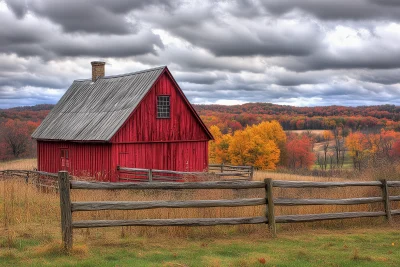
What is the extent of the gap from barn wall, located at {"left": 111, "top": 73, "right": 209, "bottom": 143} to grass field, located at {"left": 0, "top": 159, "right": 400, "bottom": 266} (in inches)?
497

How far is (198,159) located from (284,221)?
17.9 metres

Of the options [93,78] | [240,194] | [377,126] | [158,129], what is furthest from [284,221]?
[377,126]

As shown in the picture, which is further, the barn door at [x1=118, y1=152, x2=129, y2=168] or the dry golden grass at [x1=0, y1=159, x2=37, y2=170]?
the dry golden grass at [x1=0, y1=159, x2=37, y2=170]

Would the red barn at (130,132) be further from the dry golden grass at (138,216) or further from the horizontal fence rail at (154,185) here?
the horizontal fence rail at (154,185)

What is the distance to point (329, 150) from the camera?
138m

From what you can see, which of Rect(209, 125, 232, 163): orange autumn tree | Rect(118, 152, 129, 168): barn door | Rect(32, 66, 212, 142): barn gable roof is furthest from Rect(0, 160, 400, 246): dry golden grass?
Rect(209, 125, 232, 163): orange autumn tree

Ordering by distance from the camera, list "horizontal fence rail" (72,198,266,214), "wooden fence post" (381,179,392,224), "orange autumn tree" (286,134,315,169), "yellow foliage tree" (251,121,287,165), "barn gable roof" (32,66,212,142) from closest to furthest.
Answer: "horizontal fence rail" (72,198,266,214)
"wooden fence post" (381,179,392,224)
"barn gable roof" (32,66,212,142)
"yellow foliage tree" (251,121,287,165)
"orange autumn tree" (286,134,315,169)

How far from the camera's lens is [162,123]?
26312mm

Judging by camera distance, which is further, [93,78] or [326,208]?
[93,78]

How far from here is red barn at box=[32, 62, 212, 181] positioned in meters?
24.8

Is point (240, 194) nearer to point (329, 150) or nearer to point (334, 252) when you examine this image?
point (334, 252)

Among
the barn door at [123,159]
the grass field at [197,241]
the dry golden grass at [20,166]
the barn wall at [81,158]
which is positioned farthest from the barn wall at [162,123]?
the dry golden grass at [20,166]

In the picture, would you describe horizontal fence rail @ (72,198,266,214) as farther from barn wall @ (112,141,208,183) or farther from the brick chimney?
the brick chimney

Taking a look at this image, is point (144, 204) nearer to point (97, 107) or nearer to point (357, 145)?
point (97, 107)
